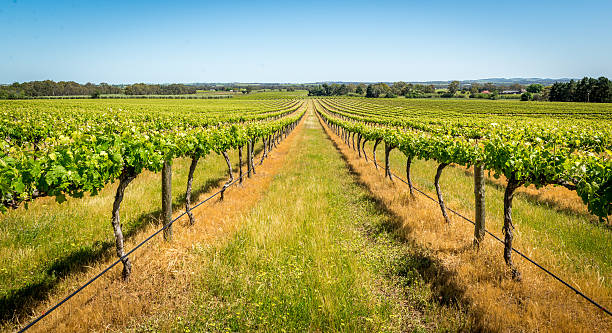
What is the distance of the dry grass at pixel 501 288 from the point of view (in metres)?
3.69

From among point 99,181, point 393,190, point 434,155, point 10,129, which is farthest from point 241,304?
point 10,129

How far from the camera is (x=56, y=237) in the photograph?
600 cm

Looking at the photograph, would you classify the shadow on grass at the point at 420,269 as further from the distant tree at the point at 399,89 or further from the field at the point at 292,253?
the distant tree at the point at 399,89

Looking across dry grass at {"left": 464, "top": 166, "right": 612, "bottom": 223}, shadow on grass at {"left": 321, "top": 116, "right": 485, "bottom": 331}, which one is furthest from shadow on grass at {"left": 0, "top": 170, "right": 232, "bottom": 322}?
dry grass at {"left": 464, "top": 166, "right": 612, "bottom": 223}

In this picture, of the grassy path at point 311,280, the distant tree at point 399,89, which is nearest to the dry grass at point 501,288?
the grassy path at point 311,280

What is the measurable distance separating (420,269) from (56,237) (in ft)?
25.9

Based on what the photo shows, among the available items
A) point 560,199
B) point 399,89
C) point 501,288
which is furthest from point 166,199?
point 399,89

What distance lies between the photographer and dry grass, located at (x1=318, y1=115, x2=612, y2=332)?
3.69 m

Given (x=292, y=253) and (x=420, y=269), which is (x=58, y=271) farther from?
(x=420, y=269)

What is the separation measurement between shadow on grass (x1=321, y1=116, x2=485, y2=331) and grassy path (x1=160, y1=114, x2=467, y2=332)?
0.11 feet

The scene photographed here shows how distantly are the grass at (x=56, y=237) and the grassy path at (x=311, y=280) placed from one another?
2432 mm

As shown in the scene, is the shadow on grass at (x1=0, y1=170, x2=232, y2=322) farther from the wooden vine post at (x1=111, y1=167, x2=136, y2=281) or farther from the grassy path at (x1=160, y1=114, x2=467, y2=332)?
the grassy path at (x1=160, y1=114, x2=467, y2=332)

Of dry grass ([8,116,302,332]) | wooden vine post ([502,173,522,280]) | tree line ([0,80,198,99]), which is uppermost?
tree line ([0,80,198,99])

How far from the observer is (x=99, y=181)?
13.6ft
